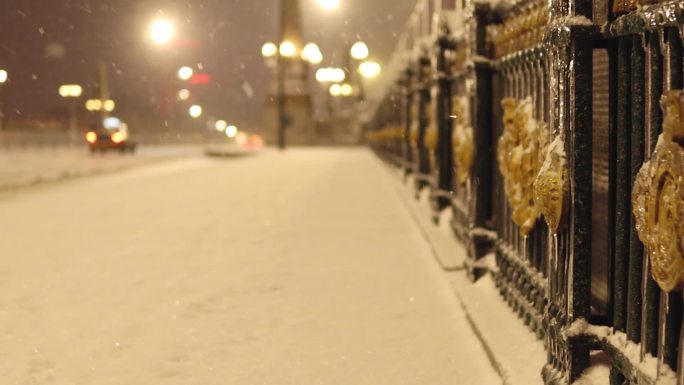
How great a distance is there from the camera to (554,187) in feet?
10.2

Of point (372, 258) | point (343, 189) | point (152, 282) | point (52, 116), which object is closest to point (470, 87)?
point (372, 258)

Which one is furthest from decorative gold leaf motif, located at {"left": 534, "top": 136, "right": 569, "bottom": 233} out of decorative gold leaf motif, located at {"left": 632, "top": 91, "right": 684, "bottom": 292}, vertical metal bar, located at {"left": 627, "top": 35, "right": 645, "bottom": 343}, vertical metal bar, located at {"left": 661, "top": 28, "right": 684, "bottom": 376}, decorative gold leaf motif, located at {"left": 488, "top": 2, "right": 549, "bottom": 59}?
decorative gold leaf motif, located at {"left": 488, "top": 2, "right": 549, "bottom": 59}

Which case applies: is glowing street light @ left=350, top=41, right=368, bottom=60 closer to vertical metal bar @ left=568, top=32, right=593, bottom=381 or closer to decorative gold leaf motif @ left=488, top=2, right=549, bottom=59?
decorative gold leaf motif @ left=488, top=2, right=549, bottom=59

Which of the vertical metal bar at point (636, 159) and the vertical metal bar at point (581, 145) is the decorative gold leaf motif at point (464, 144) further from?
the vertical metal bar at point (636, 159)

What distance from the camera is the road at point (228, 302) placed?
393 centimetres

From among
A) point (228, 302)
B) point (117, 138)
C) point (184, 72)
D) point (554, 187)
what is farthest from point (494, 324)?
point (184, 72)

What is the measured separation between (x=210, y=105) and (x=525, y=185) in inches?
6917

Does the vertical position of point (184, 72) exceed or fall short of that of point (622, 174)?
it exceeds it

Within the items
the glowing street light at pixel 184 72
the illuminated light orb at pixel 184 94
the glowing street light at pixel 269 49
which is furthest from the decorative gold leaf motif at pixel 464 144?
the illuminated light orb at pixel 184 94

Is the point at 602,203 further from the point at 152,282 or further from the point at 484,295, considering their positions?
the point at 152,282

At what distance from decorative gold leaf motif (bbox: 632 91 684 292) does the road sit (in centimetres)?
160

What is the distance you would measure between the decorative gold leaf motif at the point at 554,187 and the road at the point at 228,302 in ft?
3.27

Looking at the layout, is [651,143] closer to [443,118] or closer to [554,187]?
[554,187]

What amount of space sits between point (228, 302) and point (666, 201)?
11.9 feet
